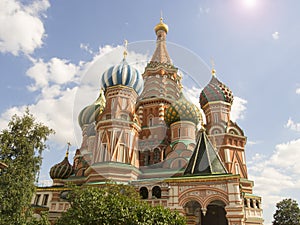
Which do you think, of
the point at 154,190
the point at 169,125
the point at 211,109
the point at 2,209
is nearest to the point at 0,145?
the point at 2,209

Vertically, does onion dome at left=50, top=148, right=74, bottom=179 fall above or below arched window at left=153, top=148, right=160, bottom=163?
below

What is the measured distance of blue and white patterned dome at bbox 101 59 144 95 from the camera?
2533 centimetres

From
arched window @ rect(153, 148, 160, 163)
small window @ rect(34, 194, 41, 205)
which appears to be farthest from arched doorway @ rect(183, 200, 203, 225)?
small window @ rect(34, 194, 41, 205)

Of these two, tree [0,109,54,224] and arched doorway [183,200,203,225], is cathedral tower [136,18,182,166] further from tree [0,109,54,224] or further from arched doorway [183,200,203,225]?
tree [0,109,54,224]

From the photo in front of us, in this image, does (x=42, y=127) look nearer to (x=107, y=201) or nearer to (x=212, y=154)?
(x=107, y=201)

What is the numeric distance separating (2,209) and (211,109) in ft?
73.1

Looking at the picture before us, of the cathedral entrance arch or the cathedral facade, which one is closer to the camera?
the cathedral facade

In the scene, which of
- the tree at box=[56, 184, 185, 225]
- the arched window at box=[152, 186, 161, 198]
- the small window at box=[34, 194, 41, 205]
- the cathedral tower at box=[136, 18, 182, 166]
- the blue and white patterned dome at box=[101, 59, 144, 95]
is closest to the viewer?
the tree at box=[56, 184, 185, 225]

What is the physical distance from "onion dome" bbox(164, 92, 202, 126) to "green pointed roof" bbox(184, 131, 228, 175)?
6.50m

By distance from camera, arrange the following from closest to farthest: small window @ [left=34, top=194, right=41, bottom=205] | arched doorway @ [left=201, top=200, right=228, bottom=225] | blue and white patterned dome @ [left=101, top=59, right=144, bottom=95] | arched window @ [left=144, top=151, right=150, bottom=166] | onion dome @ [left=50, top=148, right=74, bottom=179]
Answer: arched doorway @ [left=201, top=200, right=228, bottom=225], small window @ [left=34, top=194, right=41, bottom=205], blue and white patterned dome @ [left=101, top=59, right=144, bottom=95], arched window @ [left=144, top=151, right=150, bottom=166], onion dome @ [left=50, top=148, right=74, bottom=179]

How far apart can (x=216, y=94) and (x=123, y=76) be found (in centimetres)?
1125

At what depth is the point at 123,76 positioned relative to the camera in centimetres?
2528

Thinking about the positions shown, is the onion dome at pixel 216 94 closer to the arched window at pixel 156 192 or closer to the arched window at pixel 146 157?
the arched window at pixel 146 157

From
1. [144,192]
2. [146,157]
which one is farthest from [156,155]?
[144,192]
